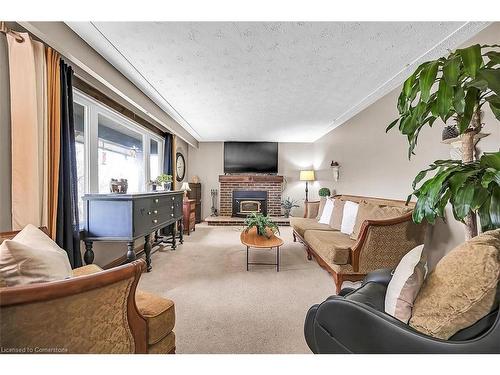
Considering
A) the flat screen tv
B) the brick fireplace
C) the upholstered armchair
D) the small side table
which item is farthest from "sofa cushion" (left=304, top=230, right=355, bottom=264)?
the flat screen tv

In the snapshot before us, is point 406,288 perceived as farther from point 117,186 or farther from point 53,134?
point 117,186

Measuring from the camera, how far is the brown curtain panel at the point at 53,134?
1695 mm

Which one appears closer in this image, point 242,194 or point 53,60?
point 53,60

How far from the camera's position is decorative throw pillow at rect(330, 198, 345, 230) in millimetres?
3118

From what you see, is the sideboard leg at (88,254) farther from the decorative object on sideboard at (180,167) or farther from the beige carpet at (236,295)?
the decorative object on sideboard at (180,167)

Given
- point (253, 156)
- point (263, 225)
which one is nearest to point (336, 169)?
point (263, 225)

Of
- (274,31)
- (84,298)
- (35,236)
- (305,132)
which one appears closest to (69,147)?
(35,236)

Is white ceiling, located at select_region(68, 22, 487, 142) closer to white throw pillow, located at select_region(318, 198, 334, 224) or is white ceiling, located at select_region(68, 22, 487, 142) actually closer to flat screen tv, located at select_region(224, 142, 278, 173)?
white throw pillow, located at select_region(318, 198, 334, 224)

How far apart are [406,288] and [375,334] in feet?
0.90

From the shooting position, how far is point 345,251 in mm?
2014

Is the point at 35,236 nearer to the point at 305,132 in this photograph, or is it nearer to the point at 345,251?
the point at 345,251

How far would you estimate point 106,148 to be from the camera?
2.83m

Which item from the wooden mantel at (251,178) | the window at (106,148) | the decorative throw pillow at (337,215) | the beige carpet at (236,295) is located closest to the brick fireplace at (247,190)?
the wooden mantel at (251,178)
